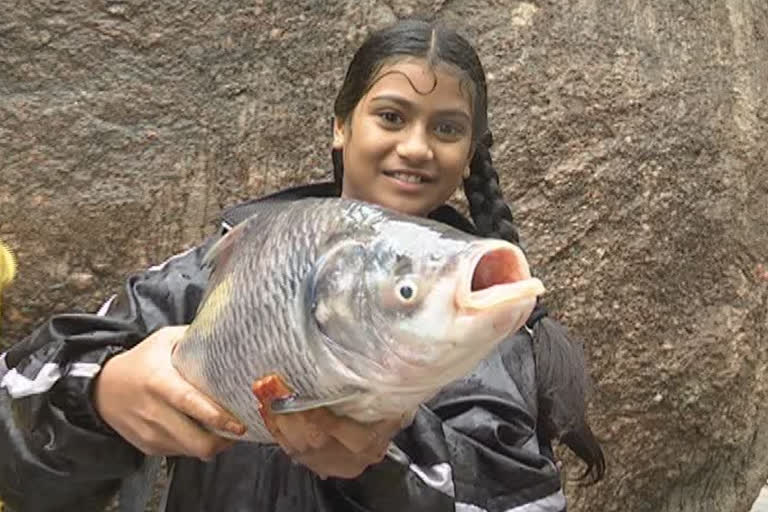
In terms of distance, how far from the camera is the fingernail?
3.74 ft

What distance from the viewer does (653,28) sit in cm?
269

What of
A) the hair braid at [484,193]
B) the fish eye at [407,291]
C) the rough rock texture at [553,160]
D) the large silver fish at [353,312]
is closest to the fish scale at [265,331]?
→ the large silver fish at [353,312]

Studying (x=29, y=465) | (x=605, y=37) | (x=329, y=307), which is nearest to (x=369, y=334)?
(x=329, y=307)

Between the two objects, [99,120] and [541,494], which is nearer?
[541,494]

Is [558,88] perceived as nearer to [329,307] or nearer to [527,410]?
[527,410]

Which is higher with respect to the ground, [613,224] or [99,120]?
[99,120]

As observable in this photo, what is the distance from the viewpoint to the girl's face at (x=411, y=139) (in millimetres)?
1555

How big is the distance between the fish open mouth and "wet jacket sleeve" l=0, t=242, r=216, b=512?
1.79 feet

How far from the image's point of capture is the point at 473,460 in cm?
135

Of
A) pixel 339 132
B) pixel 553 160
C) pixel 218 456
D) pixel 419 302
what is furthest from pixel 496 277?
pixel 553 160

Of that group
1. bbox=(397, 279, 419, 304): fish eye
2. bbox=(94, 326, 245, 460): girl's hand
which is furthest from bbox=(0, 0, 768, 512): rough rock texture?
bbox=(397, 279, 419, 304): fish eye

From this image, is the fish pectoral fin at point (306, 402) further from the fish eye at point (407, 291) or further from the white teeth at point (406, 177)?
the white teeth at point (406, 177)

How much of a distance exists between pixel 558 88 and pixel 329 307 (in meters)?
1.64

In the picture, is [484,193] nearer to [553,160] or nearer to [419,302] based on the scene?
[553,160]
